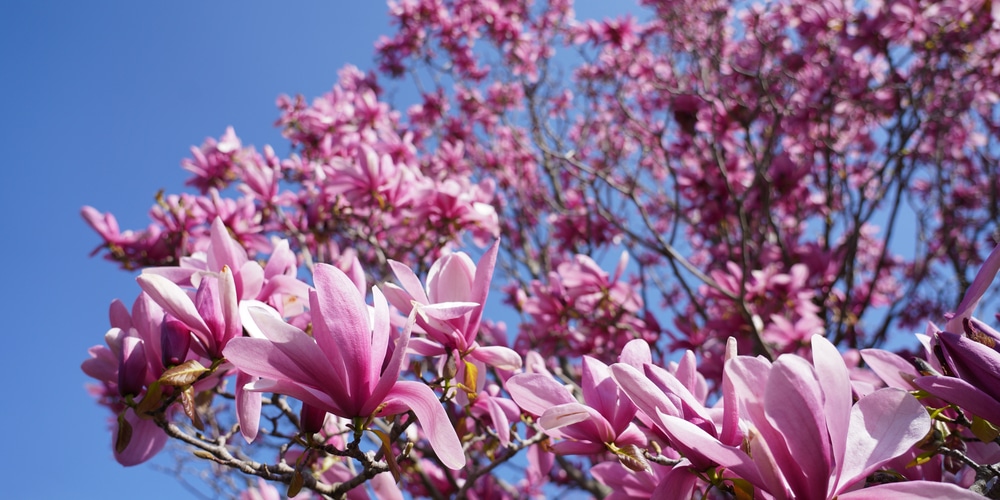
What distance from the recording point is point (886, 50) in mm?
3693

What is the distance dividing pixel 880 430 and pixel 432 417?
585 mm

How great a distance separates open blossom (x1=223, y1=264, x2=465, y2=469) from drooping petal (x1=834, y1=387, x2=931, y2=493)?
0.51 meters

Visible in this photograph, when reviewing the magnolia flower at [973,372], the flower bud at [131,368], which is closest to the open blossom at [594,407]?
the magnolia flower at [973,372]

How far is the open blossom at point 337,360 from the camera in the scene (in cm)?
78

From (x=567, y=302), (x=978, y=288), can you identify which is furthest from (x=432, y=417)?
(x=567, y=302)

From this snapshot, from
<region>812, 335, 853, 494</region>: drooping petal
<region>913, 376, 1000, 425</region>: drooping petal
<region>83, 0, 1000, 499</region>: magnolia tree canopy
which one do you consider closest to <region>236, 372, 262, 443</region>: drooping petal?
<region>83, 0, 1000, 499</region>: magnolia tree canopy

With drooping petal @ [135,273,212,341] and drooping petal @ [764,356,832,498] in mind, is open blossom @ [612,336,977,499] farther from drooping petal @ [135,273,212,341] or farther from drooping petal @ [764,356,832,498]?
drooping petal @ [135,273,212,341]

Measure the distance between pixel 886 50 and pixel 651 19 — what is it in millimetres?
2327

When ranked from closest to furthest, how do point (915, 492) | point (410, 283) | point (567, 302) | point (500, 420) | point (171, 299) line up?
1. point (915, 492)
2. point (171, 299)
3. point (410, 283)
4. point (500, 420)
5. point (567, 302)

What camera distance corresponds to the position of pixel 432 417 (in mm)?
836

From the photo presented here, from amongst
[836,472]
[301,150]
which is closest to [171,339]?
[836,472]

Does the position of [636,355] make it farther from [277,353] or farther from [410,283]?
[277,353]

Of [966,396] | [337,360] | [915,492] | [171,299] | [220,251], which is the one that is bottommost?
[915,492]

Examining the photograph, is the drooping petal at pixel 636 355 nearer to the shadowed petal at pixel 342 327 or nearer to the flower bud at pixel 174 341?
the shadowed petal at pixel 342 327
